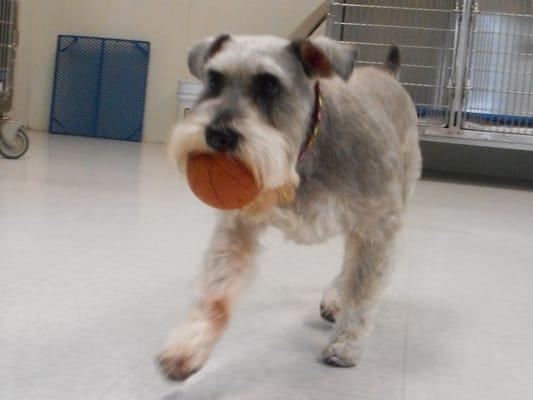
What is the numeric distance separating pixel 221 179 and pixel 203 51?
→ 0.40m

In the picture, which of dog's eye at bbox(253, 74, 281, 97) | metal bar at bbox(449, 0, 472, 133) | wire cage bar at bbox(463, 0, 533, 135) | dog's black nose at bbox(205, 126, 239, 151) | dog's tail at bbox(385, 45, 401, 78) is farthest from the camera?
wire cage bar at bbox(463, 0, 533, 135)

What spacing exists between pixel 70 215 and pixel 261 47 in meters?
1.52

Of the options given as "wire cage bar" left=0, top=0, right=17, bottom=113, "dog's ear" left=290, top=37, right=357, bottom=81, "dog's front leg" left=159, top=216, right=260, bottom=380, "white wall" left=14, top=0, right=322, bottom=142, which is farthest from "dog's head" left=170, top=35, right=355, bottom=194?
"white wall" left=14, top=0, right=322, bottom=142

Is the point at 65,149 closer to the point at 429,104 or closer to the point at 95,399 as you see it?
the point at 429,104

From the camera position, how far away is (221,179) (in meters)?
1.23

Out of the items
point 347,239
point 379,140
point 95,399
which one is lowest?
point 95,399

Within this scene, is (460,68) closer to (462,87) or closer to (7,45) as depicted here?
(462,87)

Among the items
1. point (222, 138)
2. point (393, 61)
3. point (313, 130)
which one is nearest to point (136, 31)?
point (393, 61)

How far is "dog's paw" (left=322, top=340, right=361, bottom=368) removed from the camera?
1.46 metres

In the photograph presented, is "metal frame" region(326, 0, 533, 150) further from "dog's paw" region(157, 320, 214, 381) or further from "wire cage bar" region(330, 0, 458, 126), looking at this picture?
"dog's paw" region(157, 320, 214, 381)

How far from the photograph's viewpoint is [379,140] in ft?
5.13

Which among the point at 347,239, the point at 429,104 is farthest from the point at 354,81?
the point at 429,104

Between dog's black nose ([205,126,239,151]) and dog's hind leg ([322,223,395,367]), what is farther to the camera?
dog's hind leg ([322,223,395,367])

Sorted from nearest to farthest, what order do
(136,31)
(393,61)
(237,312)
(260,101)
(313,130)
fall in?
1. (260,101)
2. (313,130)
3. (237,312)
4. (393,61)
5. (136,31)
